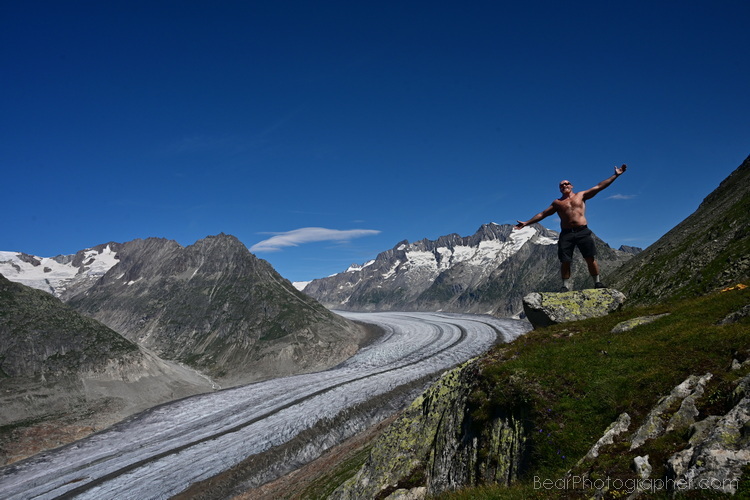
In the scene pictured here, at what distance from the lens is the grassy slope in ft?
26.2

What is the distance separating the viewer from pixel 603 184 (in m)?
15.9

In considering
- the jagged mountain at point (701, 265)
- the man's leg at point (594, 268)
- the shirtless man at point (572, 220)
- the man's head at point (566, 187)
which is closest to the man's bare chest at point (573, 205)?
the shirtless man at point (572, 220)

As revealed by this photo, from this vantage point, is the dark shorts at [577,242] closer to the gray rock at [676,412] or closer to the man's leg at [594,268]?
the man's leg at [594,268]

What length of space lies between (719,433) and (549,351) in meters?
6.82

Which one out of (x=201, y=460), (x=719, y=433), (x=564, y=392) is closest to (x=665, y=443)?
(x=719, y=433)

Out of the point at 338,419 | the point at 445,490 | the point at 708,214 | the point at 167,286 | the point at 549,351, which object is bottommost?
the point at 338,419

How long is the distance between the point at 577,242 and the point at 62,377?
8235 centimetres

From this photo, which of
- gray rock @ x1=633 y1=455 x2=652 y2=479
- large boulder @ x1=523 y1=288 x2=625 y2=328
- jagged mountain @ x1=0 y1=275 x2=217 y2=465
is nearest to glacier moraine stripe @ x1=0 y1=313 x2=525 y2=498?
jagged mountain @ x1=0 y1=275 x2=217 y2=465

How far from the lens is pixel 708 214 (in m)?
50.3

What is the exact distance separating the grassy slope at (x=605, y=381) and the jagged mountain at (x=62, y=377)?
65817 mm

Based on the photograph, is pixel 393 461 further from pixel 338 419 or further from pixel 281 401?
pixel 281 401

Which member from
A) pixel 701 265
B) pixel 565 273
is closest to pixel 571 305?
pixel 565 273

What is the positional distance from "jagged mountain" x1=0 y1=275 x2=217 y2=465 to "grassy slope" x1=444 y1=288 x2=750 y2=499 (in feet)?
216

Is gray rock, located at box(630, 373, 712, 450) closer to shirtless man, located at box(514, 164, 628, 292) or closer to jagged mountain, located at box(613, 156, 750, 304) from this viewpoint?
shirtless man, located at box(514, 164, 628, 292)
